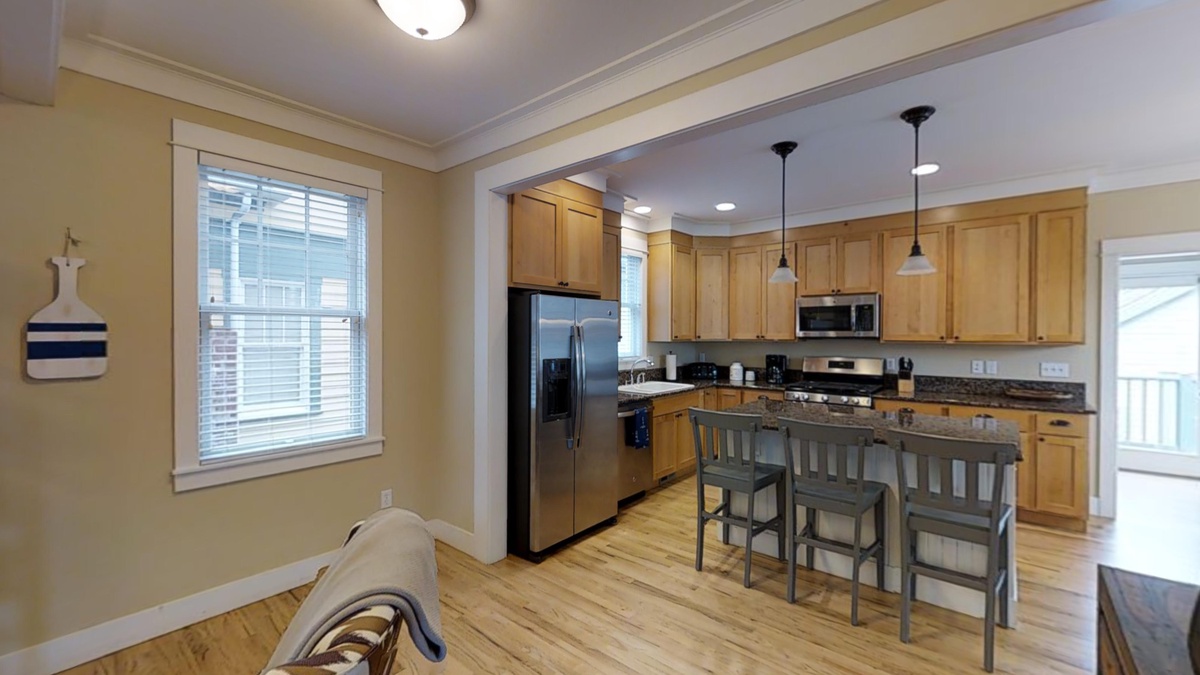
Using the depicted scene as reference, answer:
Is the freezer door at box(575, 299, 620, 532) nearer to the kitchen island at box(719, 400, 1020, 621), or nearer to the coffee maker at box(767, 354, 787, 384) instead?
the kitchen island at box(719, 400, 1020, 621)

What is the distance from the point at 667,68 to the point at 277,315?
2451 millimetres

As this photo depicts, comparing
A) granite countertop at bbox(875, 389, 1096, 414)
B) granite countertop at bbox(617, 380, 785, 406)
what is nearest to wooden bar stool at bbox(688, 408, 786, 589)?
granite countertop at bbox(617, 380, 785, 406)

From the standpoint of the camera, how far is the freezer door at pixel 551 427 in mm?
3105

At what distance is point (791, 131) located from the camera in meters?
2.98

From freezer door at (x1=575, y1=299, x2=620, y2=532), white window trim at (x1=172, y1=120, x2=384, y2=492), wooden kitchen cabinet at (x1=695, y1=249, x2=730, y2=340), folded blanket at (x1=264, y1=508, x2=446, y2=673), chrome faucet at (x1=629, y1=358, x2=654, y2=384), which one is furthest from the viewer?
wooden kitchen cabinet at (x1=695, y1=249, x2=730, y2=340)

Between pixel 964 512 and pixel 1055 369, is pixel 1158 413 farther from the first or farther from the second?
pixel 964 512

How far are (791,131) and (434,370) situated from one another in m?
2.85

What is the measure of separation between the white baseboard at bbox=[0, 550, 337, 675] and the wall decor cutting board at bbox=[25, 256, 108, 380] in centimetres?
115

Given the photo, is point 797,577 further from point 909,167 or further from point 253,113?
point 253,113

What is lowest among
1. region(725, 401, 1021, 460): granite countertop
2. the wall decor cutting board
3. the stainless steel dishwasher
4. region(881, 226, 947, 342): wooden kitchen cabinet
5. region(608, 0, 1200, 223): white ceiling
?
the stainless steel dishwasher

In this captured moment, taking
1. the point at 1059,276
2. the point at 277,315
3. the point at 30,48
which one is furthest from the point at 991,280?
the point at 30,48

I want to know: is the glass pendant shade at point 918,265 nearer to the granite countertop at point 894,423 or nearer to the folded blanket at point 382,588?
the granite countertop at point 894,423

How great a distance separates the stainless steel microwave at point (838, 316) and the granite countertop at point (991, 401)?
659mm

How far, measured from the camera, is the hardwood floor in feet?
7.00
